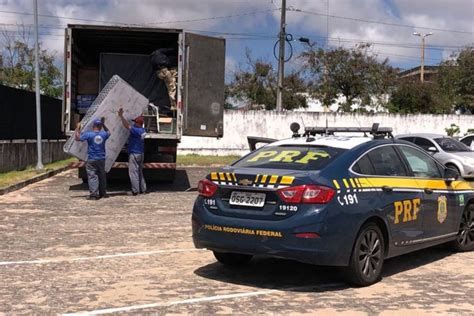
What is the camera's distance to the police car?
18.8ft

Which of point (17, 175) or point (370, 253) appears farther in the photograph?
point (17, 175)

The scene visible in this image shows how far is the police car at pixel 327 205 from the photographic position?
573 cm

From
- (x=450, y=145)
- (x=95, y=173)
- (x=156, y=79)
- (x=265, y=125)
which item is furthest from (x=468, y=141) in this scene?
(x=95, y=173)

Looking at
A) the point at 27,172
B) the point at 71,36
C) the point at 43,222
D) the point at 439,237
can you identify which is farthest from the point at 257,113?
the point at 439,237

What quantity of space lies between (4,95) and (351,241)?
47.1 feet

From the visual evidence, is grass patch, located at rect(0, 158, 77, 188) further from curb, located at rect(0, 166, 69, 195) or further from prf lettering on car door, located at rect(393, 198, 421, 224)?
prf lettering on car door, located at rect(393, 198, 421, 224)

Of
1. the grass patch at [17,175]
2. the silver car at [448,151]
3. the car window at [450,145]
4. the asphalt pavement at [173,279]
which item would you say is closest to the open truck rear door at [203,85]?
the grass patch at [17,175]

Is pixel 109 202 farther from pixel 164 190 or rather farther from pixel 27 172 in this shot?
pixel 27 172

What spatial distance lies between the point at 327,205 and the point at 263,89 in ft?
140

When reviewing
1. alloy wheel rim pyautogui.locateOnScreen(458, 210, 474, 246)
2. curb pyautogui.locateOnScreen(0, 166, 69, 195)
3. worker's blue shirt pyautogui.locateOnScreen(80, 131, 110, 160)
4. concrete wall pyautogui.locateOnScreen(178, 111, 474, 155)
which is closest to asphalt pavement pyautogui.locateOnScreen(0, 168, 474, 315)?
alloy wheel rim pyautogui.locateOnScreen(458, 210, 474, 246)

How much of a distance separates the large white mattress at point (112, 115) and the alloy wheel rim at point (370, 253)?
8.47 metres

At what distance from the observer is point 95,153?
502 inches

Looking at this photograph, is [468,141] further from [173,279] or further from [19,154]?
[173,279]

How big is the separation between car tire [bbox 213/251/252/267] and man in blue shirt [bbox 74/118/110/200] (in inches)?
259
